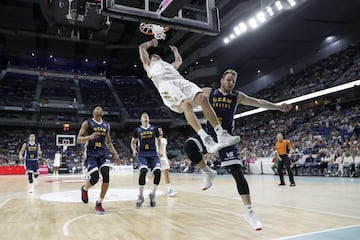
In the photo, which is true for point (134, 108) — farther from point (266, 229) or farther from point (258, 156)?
point (266, 229)

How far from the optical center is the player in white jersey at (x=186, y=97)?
3867 millimetres

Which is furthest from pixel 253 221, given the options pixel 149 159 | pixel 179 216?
pixel 149 159

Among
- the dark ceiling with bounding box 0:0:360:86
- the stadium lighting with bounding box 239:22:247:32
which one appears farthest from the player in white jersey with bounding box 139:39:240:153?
the stadium lighting with bounding box 239:22:247:32

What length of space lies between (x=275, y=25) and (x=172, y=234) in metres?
22.1

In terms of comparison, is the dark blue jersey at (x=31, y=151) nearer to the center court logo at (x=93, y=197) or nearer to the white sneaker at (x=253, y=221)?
the center court logo at (x=93, y=197)

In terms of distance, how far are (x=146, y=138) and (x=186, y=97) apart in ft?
11.1

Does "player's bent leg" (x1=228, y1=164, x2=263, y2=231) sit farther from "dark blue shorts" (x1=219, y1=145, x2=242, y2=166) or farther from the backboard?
the backboard

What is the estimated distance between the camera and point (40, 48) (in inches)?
1545

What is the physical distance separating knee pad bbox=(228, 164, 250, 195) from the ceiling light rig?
692 inches

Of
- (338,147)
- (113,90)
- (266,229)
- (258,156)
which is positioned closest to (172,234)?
(266,229)

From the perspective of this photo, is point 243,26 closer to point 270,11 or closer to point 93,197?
point 270,11

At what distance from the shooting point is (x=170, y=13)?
5441 mm

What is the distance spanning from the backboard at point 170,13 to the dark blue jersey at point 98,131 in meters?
2.27

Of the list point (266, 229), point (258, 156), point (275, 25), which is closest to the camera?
point (266, 229)
